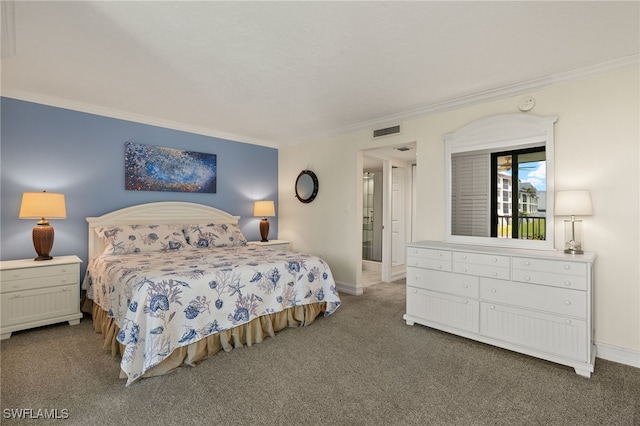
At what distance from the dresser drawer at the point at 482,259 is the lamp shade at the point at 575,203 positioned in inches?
23.5

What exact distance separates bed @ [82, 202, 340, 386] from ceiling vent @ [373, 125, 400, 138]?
1.91m

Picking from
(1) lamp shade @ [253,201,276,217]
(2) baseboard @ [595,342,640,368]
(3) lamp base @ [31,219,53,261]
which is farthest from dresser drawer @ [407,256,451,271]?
(3) lamp base @ [31,219,53,261]

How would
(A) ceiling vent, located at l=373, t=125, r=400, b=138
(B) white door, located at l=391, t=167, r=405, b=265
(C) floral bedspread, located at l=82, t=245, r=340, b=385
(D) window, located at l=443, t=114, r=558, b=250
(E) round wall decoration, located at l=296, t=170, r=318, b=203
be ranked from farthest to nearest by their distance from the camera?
(B) white door, located at l=391, t=167, r=405, b=265, (E) round wall decoration, located at l=296, t=170, r=318, b=203, (A) ceiling vent, located at l=373, t=125, r=400, b=138, (D) window, located at l=443, t=114, r=558, b=250, (C) floral bedspread, located at l=82, t=245, r=340, b=385

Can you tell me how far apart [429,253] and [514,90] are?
1.77 m

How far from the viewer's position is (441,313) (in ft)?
10.2

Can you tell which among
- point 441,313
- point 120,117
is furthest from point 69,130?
point 441,313

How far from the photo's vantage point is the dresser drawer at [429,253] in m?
3.10

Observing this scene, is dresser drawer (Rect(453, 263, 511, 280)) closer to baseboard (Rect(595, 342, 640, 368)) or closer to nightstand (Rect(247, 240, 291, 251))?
baseboard (Rect(595, 342, 640, 368))

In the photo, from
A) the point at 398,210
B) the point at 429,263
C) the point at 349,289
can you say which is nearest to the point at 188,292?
the point at 429,263

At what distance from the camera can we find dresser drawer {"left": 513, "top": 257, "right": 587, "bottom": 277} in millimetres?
2375

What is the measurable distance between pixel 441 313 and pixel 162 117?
414cm

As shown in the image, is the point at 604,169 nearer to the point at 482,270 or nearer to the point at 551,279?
the point at 551,279

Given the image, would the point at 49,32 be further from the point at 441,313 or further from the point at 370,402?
the point at 441,313

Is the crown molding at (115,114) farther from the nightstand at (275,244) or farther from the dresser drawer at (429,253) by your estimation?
the dresser drawer at (429,253)
